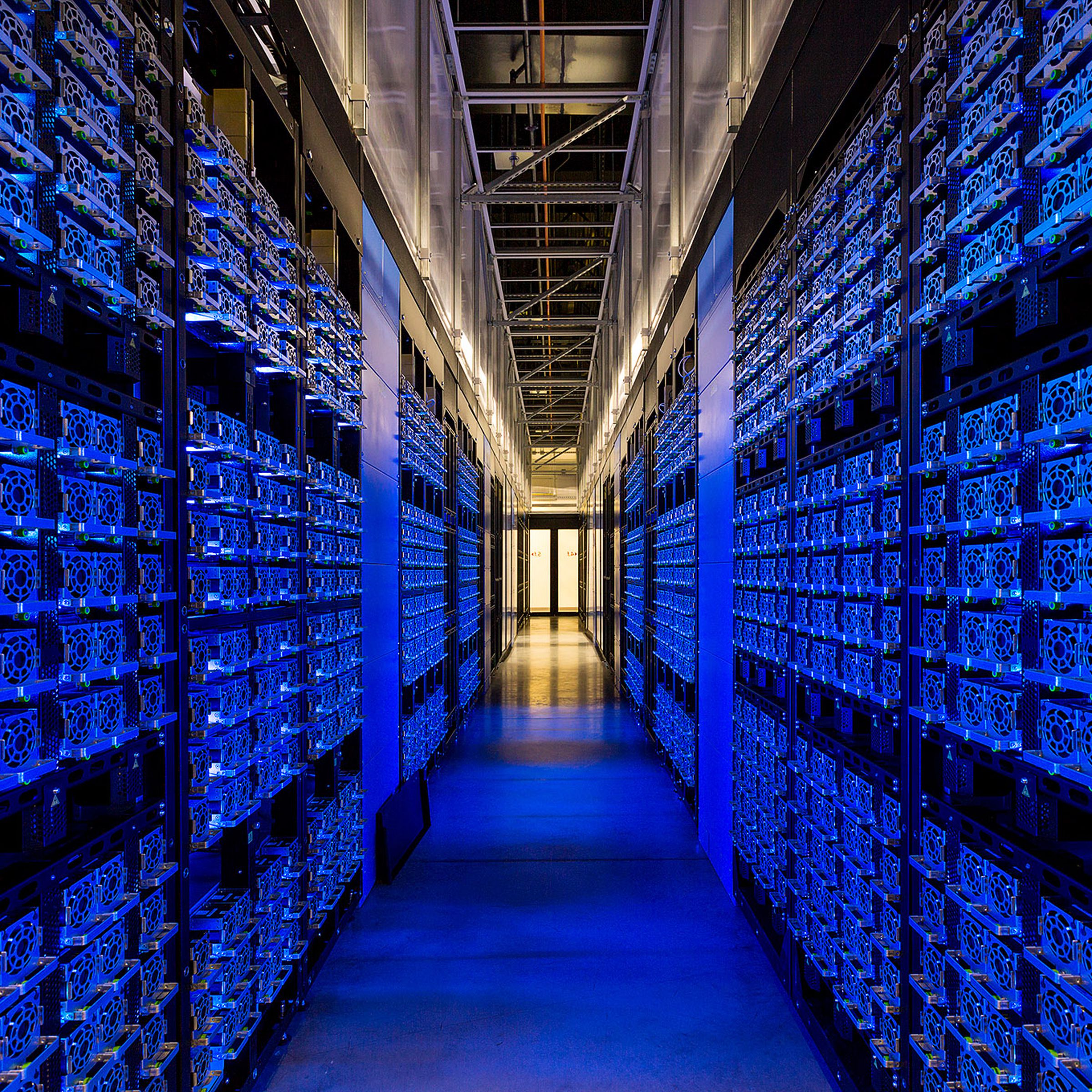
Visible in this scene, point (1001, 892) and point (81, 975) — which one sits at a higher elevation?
point (1001, 892)

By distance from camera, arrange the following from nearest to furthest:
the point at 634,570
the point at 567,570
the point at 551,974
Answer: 1. the point at 551,974
2. the point at 634,570
3. the point at 567,570

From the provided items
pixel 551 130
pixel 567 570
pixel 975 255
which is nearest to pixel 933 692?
pixel 975 255

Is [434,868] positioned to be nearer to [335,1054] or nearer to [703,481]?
[335,1054]

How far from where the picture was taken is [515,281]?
44.3 feet

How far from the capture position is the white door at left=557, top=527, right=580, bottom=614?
2844cm

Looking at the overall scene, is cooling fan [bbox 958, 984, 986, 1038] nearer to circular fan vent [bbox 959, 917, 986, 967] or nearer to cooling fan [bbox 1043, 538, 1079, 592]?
circular fan vent [bbox 959, 917, 986, 967]

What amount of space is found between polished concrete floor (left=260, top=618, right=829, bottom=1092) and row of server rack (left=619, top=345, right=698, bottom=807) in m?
0.79

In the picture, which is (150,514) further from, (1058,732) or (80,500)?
(1058,732)

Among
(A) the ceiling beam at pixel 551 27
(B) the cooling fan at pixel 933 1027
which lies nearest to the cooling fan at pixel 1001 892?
(B) the cooling fan at pixel 933 1027

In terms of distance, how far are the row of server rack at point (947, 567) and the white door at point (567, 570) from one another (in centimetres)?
2460

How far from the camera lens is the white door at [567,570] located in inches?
1120

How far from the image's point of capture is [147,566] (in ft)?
6.89

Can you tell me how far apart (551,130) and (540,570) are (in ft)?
65.5

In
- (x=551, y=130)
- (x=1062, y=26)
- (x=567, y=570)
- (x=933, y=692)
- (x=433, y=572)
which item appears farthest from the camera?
(x=567, y=570)
